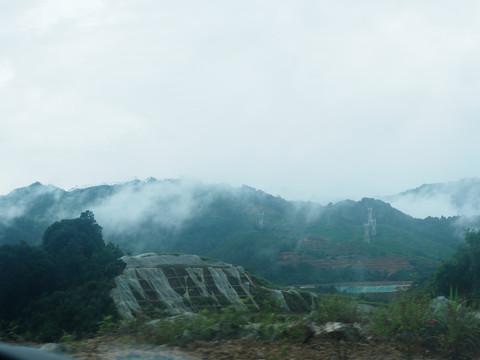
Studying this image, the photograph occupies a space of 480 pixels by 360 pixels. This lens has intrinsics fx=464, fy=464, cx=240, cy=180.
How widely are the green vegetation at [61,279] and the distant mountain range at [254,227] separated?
26923 mm

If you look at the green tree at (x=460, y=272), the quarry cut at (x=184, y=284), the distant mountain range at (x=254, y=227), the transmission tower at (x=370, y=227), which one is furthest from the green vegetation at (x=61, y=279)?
the transmission tower at (x=370, y=227)

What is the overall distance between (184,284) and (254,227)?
3847 centimetres

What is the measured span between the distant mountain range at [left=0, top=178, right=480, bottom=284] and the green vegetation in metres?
26.9

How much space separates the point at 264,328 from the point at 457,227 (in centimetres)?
6971

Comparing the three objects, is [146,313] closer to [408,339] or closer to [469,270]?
[408,339]

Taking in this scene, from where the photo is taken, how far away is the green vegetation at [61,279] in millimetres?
20516

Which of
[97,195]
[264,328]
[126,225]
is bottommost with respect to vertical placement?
[264,328]

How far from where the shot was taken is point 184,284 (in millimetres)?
37656

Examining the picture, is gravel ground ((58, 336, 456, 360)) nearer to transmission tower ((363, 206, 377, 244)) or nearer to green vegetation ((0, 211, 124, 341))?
green vegetation ((0, 211, 124, 341))

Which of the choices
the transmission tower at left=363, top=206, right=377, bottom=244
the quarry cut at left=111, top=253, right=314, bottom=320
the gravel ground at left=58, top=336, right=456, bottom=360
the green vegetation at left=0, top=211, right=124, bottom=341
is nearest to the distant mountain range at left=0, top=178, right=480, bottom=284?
the transmission tower at left=363, top=206, right=377, bottom=244

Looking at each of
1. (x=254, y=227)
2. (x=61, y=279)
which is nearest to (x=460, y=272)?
(x=61, y=279)

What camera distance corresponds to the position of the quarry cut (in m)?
32.4

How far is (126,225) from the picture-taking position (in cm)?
8288

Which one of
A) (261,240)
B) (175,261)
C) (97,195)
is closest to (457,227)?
(261,240)
